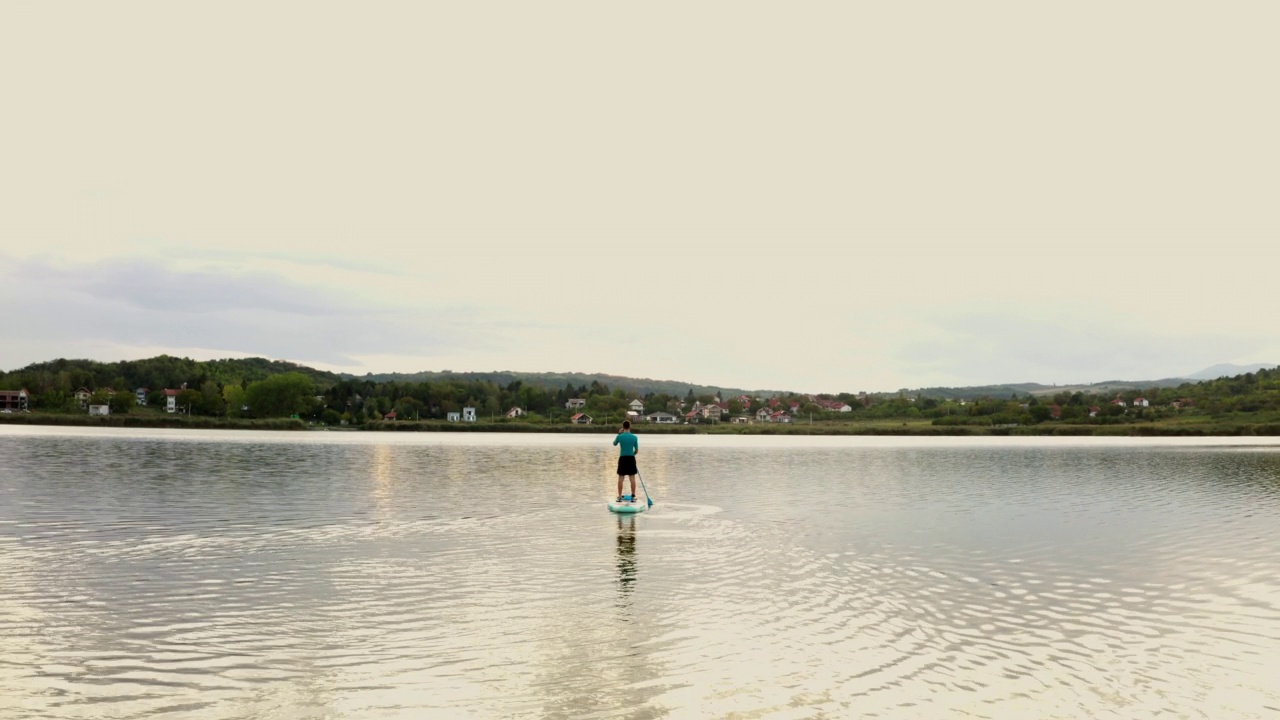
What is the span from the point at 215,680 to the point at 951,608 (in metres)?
10.7

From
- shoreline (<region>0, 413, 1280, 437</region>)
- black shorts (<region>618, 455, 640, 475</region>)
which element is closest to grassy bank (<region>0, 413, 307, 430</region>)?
shoreline (<region>0, 413, 1280, 437</region>)

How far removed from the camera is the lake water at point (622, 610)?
9906 millimetres

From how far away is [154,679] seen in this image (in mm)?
10086

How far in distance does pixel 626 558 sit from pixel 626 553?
767mm

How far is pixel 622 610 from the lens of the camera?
46.9 feet

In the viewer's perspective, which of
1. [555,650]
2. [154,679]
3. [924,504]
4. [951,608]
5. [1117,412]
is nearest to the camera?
[154,679]

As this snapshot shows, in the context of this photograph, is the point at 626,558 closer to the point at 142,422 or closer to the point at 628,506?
the point at 628,506

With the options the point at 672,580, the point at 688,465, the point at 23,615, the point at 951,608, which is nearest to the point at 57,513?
the point at 23,615

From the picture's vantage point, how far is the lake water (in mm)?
9906

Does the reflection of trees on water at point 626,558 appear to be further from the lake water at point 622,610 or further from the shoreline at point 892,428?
the shoreline at point 892,428

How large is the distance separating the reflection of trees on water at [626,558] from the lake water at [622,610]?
95 millimetres

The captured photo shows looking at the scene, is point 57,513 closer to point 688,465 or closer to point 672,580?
point 672,580

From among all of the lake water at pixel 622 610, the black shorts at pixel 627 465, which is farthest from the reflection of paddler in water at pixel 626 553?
the black shorts at pixel 627 465

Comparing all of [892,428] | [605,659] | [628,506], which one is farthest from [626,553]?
[892,428]
